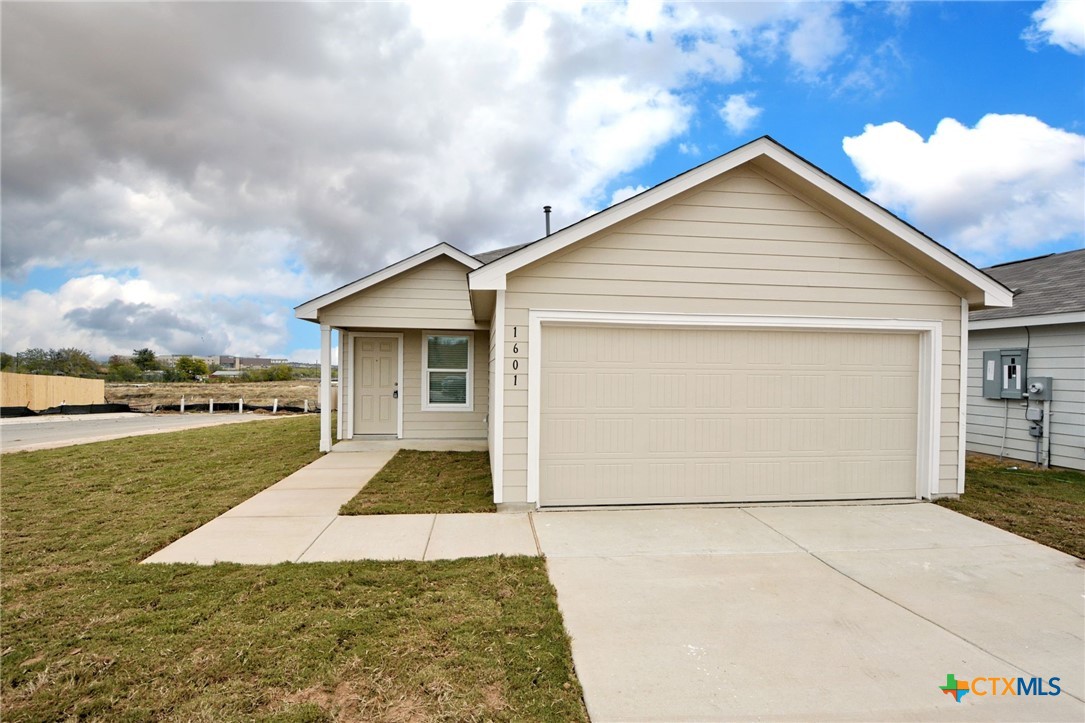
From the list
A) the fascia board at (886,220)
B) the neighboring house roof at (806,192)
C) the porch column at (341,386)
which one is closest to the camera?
the neighboring house roof at (806,192)

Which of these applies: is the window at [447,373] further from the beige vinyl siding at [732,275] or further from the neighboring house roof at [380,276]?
the beige vinyl siding at [732,275]

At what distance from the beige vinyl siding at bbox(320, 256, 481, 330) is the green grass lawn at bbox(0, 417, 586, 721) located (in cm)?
538

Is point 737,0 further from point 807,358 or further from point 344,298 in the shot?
point 344,298

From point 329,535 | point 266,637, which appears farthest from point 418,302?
point 266,637

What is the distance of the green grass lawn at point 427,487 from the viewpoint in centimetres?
594

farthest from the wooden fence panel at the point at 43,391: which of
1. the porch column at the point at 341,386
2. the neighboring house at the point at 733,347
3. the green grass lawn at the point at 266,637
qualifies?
the neighboring house at the point at 733,347

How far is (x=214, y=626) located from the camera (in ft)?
10.0

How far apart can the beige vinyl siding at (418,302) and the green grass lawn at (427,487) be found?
105 inches

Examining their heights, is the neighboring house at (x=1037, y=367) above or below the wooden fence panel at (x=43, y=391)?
above

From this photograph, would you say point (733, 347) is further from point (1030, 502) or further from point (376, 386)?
point (376, 386)

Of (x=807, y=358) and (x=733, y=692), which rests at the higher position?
(x=807, y=358)

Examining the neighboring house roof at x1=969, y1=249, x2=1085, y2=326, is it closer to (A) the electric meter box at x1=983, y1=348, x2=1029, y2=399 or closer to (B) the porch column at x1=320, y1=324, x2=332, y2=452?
(A) the electric meter box at x1=983, y1=348, x2=1029, y2=399

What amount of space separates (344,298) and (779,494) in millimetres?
8196

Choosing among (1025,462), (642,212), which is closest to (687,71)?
(642,212)
